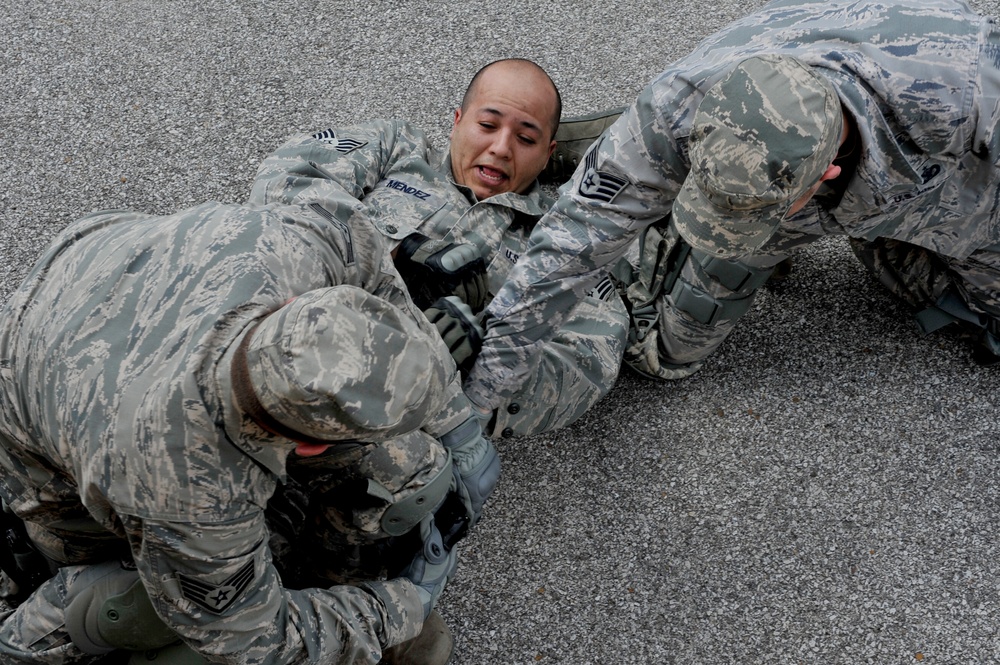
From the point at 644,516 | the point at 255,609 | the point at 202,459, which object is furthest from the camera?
the point at 644,516

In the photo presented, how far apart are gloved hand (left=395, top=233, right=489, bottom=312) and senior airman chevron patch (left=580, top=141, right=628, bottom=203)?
48 centimetres

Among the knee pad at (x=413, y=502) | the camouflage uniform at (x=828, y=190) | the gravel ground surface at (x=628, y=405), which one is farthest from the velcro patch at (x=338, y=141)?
the knee pad at (x=413, y=502)

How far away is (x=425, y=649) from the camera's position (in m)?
2.12

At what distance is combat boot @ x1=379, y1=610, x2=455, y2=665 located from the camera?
2113 millimetres

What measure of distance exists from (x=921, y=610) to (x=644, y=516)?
0.67 meters

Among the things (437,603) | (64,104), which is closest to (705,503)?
(437,603)

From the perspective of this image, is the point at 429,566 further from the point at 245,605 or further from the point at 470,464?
the point at 245,605

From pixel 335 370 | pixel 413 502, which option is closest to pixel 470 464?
pixel 413 502

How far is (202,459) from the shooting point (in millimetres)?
1446

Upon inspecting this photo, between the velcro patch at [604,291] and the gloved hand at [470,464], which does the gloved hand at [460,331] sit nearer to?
the gloved hand at [470,464]

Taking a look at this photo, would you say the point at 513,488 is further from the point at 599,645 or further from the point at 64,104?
the point at 64,104

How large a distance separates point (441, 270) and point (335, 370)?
3.75 feet

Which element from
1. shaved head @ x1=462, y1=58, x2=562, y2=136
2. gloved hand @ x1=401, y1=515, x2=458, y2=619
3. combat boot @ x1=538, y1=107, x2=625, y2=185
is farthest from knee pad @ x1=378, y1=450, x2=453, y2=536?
combat boot @ x1=538, y1=107, x2=625, y2=185

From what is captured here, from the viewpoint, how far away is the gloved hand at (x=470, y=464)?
6.86 feet
